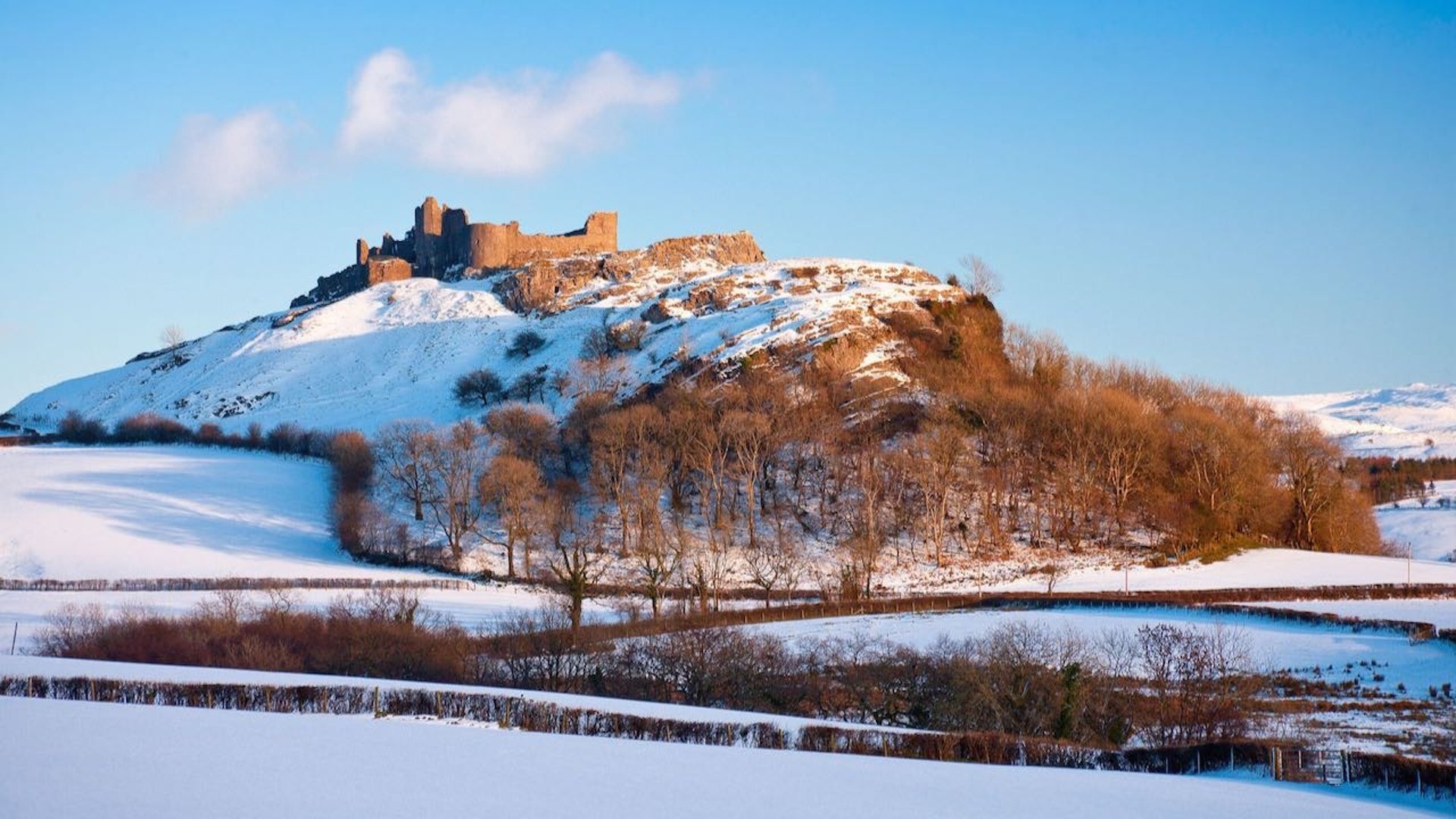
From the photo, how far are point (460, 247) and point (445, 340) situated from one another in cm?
3032

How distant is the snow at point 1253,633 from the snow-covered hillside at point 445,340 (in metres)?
43.5

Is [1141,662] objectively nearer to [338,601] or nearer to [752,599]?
[752,599]

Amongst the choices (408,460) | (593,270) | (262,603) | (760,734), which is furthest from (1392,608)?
(593,270)

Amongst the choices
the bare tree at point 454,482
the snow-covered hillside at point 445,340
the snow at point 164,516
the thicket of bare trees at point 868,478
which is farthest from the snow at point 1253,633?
the snow-covered hillside at point 445,340

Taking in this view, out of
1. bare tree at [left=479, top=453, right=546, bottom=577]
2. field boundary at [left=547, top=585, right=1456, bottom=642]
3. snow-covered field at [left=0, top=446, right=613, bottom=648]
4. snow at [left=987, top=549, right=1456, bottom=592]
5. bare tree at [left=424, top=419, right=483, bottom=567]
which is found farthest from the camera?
bare tree at [left=424, top=419, right=483, bottom=567]

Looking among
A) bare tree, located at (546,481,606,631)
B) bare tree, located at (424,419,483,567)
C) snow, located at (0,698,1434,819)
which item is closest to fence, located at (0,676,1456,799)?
snow, located at (0,698,1434,819)

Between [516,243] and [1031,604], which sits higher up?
[516,243]

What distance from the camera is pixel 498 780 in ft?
67.8

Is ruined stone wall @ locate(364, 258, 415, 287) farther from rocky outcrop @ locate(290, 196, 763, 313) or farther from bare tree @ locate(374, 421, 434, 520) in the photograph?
bare tree @ locate(374, 421, 434, 520)

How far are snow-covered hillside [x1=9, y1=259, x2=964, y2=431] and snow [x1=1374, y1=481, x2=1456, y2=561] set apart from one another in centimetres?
4615

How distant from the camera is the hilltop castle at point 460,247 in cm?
15638

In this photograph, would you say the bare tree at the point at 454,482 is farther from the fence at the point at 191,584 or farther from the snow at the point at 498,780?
the snow at the point at 498,780

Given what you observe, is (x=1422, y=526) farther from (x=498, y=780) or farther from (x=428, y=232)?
(x=498, y=780)

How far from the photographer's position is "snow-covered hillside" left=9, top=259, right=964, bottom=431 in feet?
335
